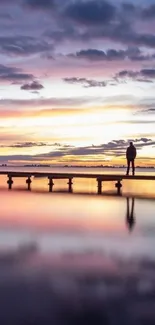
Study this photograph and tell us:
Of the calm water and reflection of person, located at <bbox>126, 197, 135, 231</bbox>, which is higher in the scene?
the calm water

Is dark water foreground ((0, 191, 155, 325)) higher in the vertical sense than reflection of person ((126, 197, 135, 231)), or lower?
higher

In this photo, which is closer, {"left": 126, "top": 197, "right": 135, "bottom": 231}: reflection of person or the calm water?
the calm water

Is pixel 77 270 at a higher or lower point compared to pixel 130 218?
higher

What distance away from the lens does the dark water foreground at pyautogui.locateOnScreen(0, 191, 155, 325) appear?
644 cm

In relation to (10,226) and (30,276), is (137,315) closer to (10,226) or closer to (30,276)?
(30,276)

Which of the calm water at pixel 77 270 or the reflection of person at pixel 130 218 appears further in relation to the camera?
the reflection of person at pixel 130 218

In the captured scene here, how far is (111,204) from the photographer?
2292cm

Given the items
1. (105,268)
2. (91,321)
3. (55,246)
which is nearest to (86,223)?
(55,246)

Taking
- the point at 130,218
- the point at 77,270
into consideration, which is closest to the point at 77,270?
the point at 77,270

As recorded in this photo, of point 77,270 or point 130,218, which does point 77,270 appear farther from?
point 130,218

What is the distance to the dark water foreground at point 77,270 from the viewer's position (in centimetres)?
644

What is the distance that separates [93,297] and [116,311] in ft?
2.14

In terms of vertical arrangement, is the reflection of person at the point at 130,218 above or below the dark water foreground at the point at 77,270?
below

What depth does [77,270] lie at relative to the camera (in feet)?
29.1
